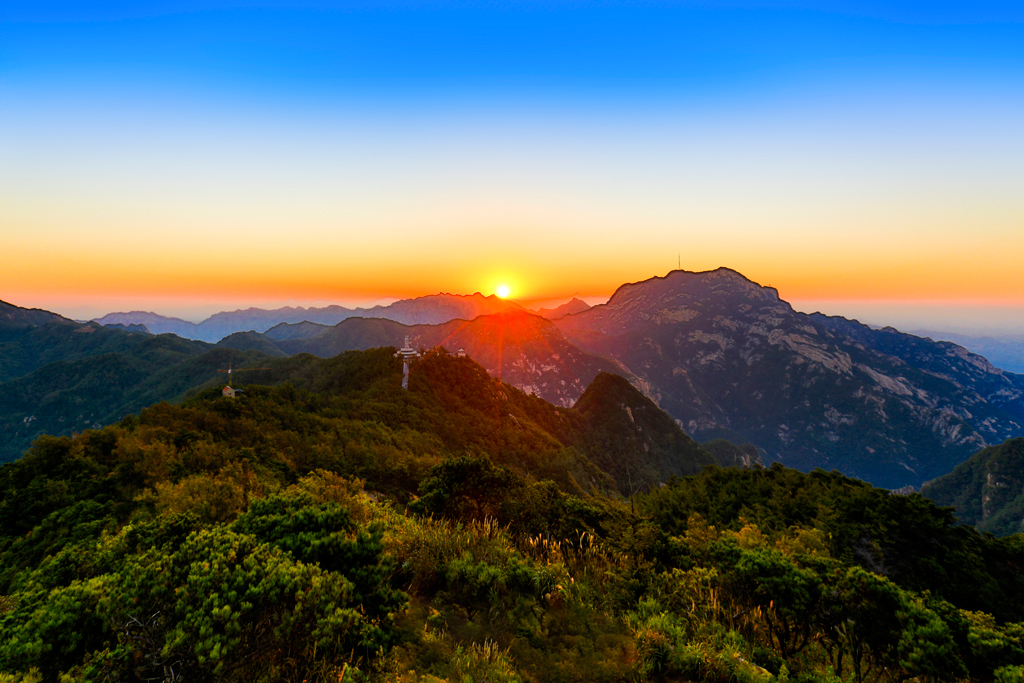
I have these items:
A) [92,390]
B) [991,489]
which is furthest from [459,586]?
[92,390]

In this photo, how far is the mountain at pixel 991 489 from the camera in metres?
104

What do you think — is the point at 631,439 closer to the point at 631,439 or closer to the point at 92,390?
the point at 631,439

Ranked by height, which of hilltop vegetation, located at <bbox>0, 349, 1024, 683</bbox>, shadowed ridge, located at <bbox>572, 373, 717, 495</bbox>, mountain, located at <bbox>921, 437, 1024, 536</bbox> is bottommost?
mountain, located at <bbox>921, 437, 1024, 536</bbox>

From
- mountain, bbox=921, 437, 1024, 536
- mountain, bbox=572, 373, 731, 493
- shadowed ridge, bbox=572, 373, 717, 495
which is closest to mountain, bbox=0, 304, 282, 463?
shadowed ridge, bbox=572, 373, 717, 495

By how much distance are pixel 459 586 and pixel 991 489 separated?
7042 inches

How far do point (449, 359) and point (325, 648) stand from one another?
90268mm

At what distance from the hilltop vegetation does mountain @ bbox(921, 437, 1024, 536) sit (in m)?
133

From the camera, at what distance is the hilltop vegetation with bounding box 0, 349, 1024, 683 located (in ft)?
18.4

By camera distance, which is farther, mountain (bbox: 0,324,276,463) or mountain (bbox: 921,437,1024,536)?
mountain (bbox: 0,324,276,463)

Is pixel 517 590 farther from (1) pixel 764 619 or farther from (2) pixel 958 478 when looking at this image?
(2) pixel 958 478

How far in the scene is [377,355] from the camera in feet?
298

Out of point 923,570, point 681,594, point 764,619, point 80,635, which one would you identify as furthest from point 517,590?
point 923,570

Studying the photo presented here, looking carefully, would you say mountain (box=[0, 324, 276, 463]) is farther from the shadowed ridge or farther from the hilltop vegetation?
the hilltop vegetation

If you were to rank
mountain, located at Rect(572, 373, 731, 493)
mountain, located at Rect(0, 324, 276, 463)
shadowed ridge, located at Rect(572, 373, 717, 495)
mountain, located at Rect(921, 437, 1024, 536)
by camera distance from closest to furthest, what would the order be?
1. mountain, located at Rect(921, 437, 1024, 536)
2. shadowed ridge, located at Rect(572, 373, 717, 495)
3. mountain, located at Rect(572, 373, 731, 493)
4. mountain, located at Rect(0, 324, 276, 463)
